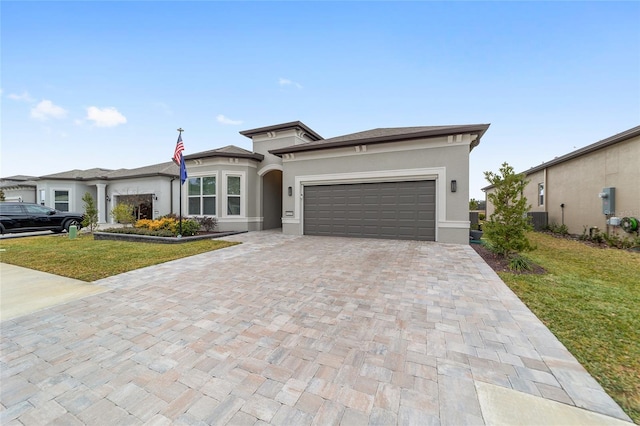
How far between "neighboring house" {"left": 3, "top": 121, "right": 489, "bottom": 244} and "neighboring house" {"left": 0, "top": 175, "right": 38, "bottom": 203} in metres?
20.4

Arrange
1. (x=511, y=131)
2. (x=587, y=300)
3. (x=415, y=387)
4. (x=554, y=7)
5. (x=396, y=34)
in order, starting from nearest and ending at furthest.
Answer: (x=415, y=387)
(x=587, y=300)
(x=554, y=7)
(x=396, y=34)
(x=511, y=131)

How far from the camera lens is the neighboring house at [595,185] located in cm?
859

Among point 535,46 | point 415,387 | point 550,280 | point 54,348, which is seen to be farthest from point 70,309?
→ point 535,46

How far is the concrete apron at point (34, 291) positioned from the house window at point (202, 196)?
7.49 meters

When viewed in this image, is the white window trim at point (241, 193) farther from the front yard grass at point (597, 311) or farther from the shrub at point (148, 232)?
the front yard grass at point (597, 311)

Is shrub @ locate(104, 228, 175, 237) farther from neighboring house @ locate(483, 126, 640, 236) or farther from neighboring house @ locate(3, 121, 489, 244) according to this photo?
neighboring house @ locate(483, 126, 640, 236)

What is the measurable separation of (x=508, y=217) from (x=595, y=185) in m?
8.35

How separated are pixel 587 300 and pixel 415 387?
12.7 feet

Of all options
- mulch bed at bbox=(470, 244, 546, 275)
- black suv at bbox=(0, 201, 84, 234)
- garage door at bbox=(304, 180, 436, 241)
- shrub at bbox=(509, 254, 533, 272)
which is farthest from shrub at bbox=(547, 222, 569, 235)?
black suv at bbox=(0, 201, 84, 234)

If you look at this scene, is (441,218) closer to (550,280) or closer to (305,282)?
(550,280)

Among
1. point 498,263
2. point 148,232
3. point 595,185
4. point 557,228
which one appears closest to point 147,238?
point 148,232

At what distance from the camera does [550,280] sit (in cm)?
479

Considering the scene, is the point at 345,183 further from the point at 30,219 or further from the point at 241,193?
the point at 30,219

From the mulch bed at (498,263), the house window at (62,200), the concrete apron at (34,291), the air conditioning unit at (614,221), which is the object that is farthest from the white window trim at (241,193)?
the house window at (62,200)
